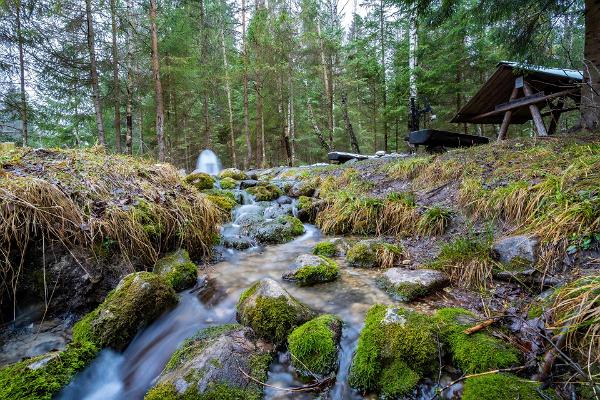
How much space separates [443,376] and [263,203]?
6169 mm

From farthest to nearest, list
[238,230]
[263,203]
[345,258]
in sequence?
1. [263,203]
2. [238,230]
3. [345,258]

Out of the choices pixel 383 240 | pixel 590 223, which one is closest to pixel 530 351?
pixel 590 223

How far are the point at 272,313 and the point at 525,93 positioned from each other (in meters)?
8.76

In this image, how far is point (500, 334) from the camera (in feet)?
6.56

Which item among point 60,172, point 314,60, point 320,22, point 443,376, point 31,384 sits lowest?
point 443,376

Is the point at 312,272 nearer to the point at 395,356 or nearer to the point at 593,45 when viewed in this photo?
the point at 395,356

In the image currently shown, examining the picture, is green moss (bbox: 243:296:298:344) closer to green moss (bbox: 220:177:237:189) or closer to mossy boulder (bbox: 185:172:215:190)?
mossy boulder (bbox: 185:172:215:190)

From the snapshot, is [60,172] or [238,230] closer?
[60,172]

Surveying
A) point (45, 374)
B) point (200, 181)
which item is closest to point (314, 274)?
point (45, 374)

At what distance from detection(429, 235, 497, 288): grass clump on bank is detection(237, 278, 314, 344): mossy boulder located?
1.65 meters

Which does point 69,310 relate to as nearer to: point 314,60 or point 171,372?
point 171,372

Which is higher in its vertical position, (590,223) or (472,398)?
(590,223)

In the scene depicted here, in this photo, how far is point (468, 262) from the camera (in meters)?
3.12

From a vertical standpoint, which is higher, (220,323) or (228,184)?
(228,184)
